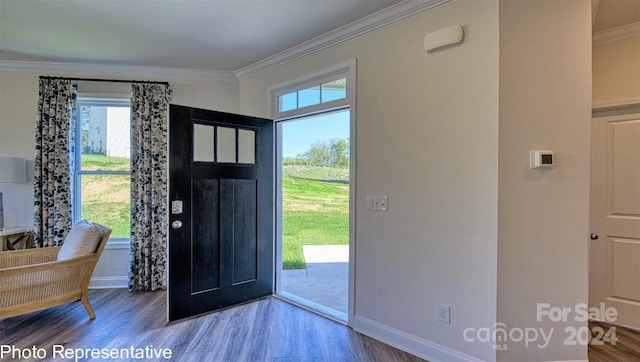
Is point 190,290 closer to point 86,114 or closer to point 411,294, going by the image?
point 411,294

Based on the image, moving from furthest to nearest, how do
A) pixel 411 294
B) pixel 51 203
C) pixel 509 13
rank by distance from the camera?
1. pixel 51 203
2. pixel 411 294
3. pixel 509 13

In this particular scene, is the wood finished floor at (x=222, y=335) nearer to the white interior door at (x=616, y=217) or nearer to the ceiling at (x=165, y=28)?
the white interior door at (x=616, y=217)

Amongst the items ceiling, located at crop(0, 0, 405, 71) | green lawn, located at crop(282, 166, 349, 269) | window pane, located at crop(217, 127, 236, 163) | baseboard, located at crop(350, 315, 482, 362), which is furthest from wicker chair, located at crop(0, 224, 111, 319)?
green lawn, located at crop(282, 166, 349, 269)

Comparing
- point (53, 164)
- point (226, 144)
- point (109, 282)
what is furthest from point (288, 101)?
point (109, 282)

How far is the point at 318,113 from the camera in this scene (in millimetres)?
3295

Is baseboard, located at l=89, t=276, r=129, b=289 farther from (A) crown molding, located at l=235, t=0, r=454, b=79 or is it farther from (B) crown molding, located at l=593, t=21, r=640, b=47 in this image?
(B) crown molding, located at l=593, t=21, r=640, b=47

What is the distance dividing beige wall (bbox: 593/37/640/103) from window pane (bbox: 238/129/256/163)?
3273 mm

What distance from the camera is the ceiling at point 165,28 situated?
8.37 ft

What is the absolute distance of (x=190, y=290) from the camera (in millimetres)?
3098

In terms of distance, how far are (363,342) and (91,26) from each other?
353 centimetres

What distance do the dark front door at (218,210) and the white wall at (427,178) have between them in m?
1.22

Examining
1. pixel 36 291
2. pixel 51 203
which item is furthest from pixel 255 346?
pixel 51 203

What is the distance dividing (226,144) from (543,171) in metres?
2.69

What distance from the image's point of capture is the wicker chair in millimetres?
2617
